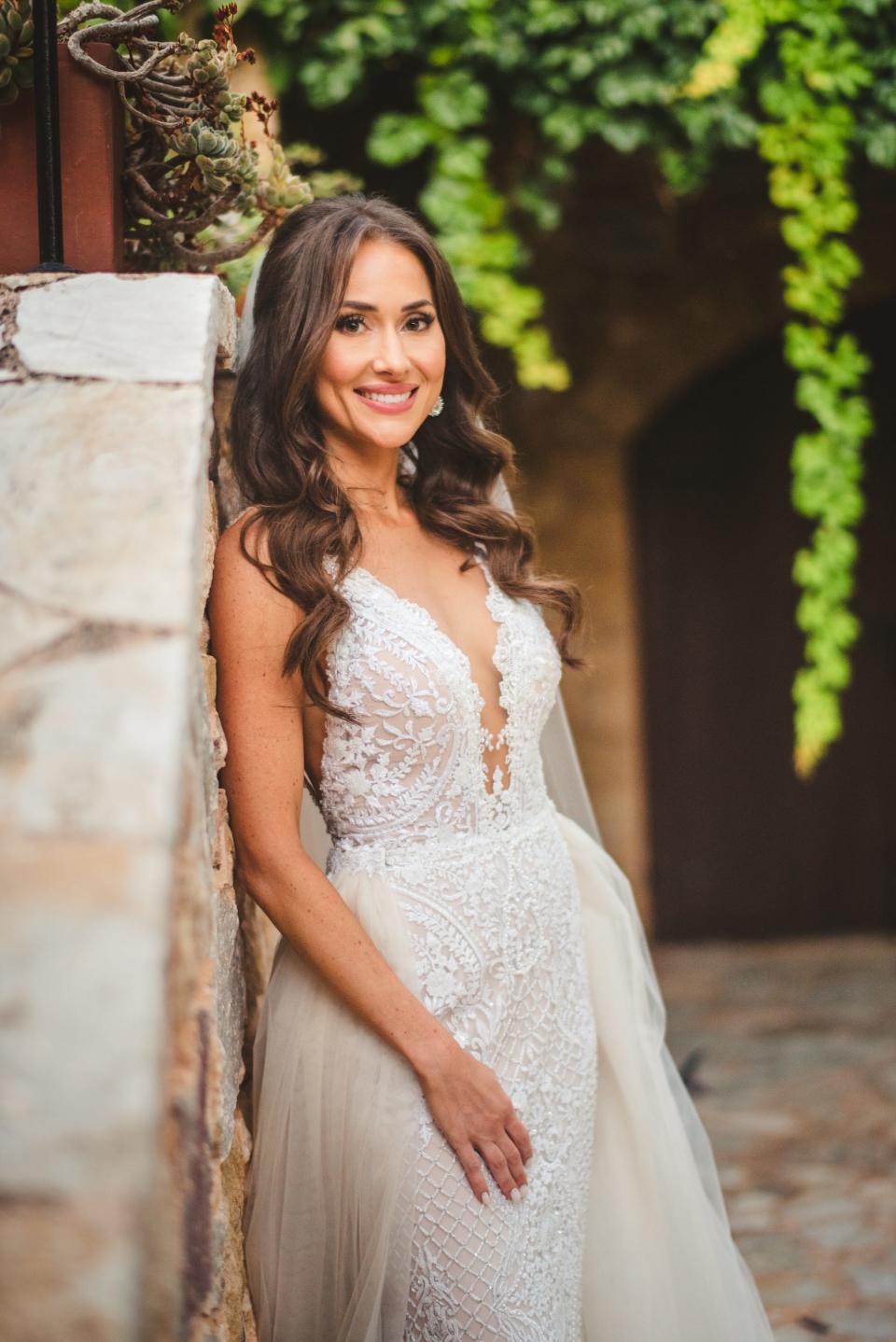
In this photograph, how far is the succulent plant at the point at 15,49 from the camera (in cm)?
152

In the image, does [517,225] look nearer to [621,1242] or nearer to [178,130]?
[178,130]

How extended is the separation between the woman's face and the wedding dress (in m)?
0.26

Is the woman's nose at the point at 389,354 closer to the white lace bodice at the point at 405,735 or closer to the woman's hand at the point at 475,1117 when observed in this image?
the white lace bodice at the point at 405,735

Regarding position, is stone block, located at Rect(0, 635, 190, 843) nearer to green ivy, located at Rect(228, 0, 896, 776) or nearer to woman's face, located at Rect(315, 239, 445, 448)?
woman's face, located at Rect(315, 239, 445, 448)

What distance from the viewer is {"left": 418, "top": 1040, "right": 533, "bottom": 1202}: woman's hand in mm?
1691

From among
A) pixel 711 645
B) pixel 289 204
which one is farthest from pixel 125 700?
pixel 711 645

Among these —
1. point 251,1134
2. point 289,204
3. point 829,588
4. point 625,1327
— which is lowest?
point 625,1327

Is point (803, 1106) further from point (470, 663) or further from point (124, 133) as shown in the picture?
point (124, 133)

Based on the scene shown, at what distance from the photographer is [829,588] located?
12.0 ft

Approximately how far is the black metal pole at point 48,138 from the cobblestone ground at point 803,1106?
2651 mm

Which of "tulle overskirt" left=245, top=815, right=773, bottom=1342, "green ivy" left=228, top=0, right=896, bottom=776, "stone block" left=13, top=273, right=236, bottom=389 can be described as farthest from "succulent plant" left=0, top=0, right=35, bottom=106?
"green ivy" left=228, top=0, right=896, bottom=776

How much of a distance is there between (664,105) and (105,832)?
3426 mm

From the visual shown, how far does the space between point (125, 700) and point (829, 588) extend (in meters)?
3.03

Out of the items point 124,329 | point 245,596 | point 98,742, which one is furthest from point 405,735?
point 98,742
